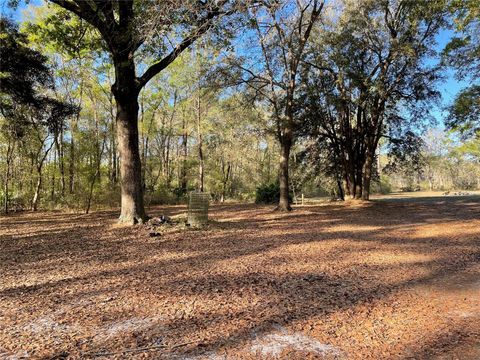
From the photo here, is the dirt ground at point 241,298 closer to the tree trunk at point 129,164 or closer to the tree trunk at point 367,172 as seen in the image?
the tree trunk at point 129,164

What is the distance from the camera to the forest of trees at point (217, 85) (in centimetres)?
868

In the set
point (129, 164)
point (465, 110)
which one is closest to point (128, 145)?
point (129, 164)

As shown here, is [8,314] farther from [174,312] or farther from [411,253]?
[411,253]

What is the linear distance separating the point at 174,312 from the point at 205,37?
21.1 ft

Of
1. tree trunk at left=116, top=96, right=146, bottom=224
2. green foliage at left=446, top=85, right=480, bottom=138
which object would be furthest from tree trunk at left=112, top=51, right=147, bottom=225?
green foliage at left=446, top=85, right=480, bottom=138

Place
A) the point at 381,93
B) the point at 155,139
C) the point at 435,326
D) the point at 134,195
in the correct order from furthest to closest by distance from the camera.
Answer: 1. the point at 155,139
2. the point at 381,93
3. the point at 134,195
4. the point at 435,326

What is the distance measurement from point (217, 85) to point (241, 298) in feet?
35.6

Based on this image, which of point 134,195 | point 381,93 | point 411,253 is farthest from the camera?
point 381,93

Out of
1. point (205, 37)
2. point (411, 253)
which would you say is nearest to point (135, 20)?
point (205, 37)

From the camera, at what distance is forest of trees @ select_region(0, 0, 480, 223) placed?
8680 mm

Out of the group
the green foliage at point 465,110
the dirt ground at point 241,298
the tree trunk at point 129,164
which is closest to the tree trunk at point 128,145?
the tree trunk at point 129,164

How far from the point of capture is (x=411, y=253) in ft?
19.0

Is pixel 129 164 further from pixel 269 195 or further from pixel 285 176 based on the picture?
pixel 269 195

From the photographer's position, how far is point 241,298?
3598 millimetres
